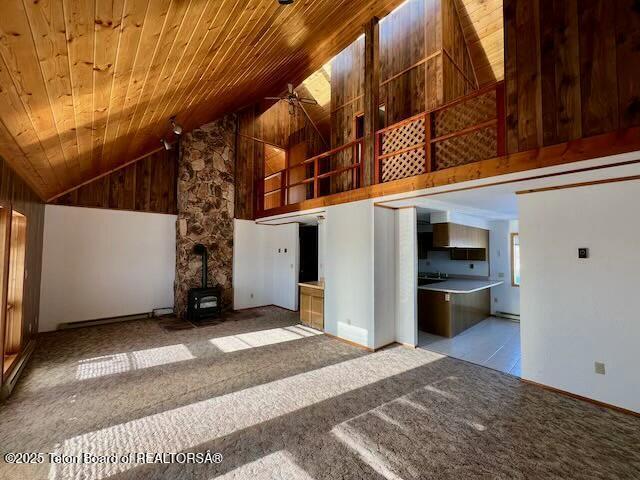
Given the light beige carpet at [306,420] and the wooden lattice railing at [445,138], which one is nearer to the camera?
the light beige carpet at [306,420]

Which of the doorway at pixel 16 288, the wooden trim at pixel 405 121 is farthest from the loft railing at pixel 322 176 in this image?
the doorway at pixel 16 288

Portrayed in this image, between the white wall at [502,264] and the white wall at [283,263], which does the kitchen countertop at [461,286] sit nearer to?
the white wall at [502,264]

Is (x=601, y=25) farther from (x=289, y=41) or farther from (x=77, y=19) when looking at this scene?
(x=77, y=19)

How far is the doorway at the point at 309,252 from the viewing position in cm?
824

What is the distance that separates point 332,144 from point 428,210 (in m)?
2.97

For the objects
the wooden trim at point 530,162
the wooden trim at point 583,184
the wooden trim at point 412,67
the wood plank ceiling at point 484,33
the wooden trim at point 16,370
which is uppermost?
the wood plank ceiling at point 484,33

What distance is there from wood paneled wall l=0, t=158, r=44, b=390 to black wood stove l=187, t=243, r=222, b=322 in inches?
98.0

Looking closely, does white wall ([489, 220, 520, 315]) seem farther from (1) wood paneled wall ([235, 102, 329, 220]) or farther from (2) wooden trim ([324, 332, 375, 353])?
(1) wood paneled wall ([235, 102, 329, 220])

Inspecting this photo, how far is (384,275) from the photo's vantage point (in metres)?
4.51

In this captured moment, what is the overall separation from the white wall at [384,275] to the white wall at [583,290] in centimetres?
185

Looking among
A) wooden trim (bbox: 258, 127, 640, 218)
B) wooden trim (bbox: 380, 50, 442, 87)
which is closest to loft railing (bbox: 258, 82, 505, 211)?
wooden trim (bbox: 258, 127, 640, 218)

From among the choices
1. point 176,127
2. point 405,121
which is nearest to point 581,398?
point 405,121

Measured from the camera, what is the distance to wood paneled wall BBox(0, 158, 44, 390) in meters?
2.88

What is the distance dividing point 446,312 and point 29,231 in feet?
23.0
